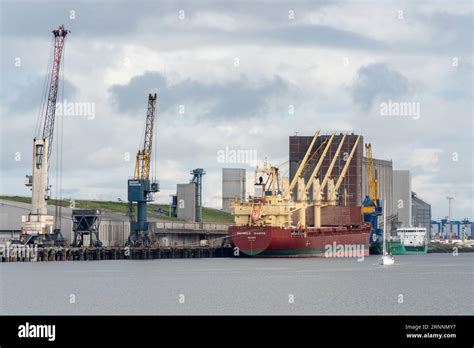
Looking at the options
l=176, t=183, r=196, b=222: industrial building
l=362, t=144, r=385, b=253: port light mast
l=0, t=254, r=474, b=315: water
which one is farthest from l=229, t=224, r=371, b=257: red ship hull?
l=176, t=183, r=196, b=222: industrial building

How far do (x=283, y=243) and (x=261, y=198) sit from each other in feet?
21.4

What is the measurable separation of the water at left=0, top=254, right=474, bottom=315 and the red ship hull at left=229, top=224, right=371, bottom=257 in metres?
27.2

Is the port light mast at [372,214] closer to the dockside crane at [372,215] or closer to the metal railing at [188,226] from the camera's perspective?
the dockside crane at [372,215]

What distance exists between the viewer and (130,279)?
A: 316ft

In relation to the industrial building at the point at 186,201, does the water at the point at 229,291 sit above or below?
below

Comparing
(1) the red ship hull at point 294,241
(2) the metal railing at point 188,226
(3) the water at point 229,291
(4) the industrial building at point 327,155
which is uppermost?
(4) the industrial building at point 327,155

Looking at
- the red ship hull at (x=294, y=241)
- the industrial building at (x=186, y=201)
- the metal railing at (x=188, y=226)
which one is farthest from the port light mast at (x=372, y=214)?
the industrial building at (x=186, y=201)

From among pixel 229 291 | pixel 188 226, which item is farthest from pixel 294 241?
pixel 229 291

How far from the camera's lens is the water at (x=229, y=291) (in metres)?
68.9

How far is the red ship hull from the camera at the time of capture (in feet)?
478

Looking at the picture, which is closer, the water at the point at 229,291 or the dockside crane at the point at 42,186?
the water at the point at 229,291

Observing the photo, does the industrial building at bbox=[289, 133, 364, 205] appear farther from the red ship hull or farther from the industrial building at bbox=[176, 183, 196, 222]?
the red ship hull
